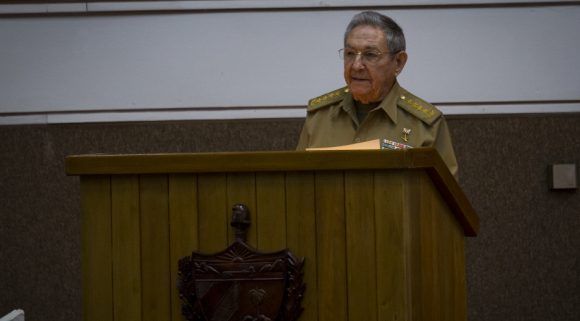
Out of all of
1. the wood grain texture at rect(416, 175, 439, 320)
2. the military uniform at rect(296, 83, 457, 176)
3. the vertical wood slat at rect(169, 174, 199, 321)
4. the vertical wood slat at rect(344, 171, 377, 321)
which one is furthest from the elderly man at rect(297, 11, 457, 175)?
the vertical wood slat at rect(169, 174, 199, 321)

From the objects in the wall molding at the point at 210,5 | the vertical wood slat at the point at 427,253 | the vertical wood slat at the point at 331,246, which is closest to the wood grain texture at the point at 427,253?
the vertical wood slat at the point at 427,253

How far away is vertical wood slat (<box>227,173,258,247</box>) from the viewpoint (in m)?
3.13

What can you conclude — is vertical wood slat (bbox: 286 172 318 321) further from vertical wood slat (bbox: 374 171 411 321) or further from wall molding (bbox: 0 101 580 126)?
wall molding (bbox: 0 101 580 126)

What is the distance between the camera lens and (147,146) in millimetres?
5586

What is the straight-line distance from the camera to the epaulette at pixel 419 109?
4.15 meters

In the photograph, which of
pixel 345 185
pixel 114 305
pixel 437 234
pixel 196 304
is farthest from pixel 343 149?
pixel 114 305

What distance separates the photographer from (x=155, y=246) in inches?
125

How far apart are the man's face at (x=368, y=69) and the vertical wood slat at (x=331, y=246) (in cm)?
111

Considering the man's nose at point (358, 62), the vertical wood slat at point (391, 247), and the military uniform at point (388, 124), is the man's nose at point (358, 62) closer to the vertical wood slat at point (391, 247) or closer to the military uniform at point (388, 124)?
the military uniform at point (388, 124)

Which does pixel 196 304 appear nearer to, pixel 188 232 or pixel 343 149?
pixel 188 232

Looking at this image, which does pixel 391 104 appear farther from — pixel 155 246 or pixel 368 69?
pixel 155 246

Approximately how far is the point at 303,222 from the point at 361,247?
180mm

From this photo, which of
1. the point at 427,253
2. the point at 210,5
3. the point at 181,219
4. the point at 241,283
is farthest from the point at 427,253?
the point at 210,5

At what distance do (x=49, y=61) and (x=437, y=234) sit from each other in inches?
117
